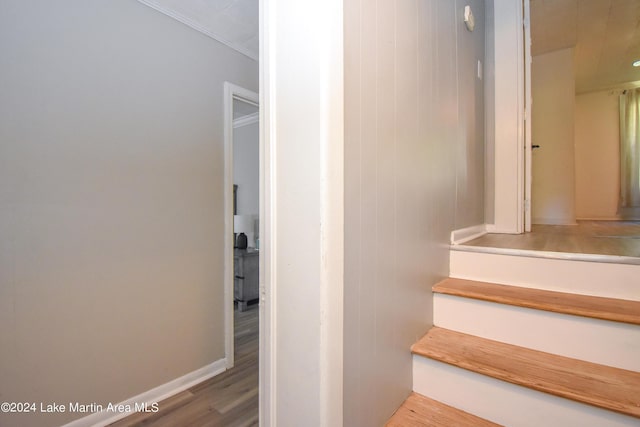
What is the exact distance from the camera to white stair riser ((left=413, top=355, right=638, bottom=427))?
819mm

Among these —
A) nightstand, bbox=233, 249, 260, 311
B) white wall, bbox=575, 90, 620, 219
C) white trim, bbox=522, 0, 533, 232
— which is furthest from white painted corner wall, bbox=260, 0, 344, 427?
white wall, bbox=575, 90, 620, 219

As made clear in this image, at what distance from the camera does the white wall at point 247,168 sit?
4239mm

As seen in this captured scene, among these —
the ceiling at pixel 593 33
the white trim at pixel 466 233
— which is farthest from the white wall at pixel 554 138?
the white trim at pixel 466 233

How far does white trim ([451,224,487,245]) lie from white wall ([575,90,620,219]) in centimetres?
395

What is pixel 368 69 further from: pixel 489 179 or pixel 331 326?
pixel 489 179

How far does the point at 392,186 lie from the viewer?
3.10 ft

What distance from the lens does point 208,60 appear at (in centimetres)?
208

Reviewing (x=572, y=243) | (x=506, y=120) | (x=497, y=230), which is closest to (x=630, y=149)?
(x=506, y=120)

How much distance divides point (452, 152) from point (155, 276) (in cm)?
206

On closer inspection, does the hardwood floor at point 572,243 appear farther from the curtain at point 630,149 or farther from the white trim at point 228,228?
the curtain at point 630,149

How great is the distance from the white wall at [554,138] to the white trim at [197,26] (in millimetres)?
3698

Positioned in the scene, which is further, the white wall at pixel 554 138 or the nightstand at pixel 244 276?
the nightstand at pixel 244 276

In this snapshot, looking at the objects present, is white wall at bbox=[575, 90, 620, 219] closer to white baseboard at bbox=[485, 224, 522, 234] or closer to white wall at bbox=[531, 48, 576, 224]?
white wall at bbox=[531, 48, 576, 224]

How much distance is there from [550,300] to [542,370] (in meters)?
0.31
